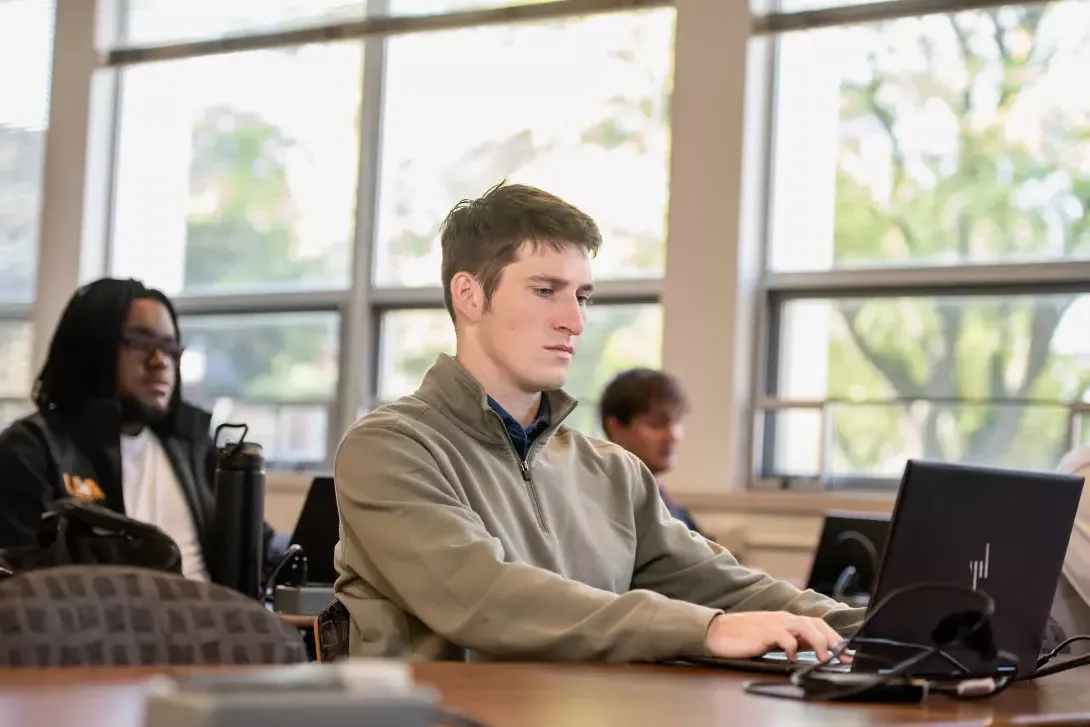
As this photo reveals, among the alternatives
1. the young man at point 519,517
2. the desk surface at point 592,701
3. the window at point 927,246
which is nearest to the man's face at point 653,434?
the window at point 927,246

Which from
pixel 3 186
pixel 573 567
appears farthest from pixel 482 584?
pixel 3 186

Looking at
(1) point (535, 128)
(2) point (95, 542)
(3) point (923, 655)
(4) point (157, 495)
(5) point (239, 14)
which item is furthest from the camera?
(5) point (239, 14)

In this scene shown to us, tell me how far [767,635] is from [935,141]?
10.8ft

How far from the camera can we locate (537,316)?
6.64 ft

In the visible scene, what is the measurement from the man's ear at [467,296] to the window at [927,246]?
278 centimetres

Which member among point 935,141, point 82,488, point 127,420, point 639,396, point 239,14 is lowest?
point 82,488

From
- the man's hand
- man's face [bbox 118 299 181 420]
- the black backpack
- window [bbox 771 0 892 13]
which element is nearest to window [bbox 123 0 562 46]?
window [bbox 771 0 892 13]

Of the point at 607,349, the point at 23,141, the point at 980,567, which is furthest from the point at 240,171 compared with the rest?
the point at 980,567

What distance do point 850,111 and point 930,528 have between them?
134 inches

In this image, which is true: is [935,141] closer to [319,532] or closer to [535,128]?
[535,128]

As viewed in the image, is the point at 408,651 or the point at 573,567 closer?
the point at 408,651

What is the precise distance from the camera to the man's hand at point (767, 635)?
5.24ft

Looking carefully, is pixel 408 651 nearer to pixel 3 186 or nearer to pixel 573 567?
pixel 573 567

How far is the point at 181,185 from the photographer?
19.7ft
